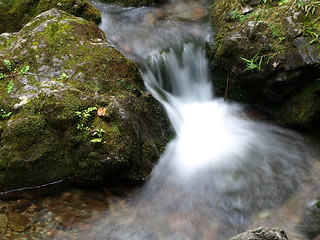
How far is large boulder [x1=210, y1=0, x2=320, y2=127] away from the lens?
4.80 m

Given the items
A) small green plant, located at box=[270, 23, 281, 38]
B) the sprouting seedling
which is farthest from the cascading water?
the sprouting seedling

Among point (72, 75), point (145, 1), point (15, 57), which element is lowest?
point (72, 75)

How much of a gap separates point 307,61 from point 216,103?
6.58 feet

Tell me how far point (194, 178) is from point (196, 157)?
51 cm

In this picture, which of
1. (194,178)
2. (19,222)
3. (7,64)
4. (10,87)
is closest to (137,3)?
(7,64)

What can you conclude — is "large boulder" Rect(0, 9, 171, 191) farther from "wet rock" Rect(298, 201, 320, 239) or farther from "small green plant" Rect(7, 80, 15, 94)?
"wet rock" Rect(298, 201, 320, 239)

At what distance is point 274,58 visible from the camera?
5.02 m

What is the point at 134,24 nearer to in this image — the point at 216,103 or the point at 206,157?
the point at 216,103

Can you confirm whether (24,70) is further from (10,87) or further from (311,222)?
(311,222)

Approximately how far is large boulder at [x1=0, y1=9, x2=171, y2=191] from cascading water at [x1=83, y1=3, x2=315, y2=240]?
21.3 inches

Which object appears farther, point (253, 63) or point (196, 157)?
point (253, 63)

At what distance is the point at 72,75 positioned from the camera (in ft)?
14.4

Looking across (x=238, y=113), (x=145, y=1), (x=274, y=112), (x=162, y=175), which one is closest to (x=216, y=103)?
(x=238, y=113)

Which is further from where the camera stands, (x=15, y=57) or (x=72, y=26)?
(x=72, y=26)
